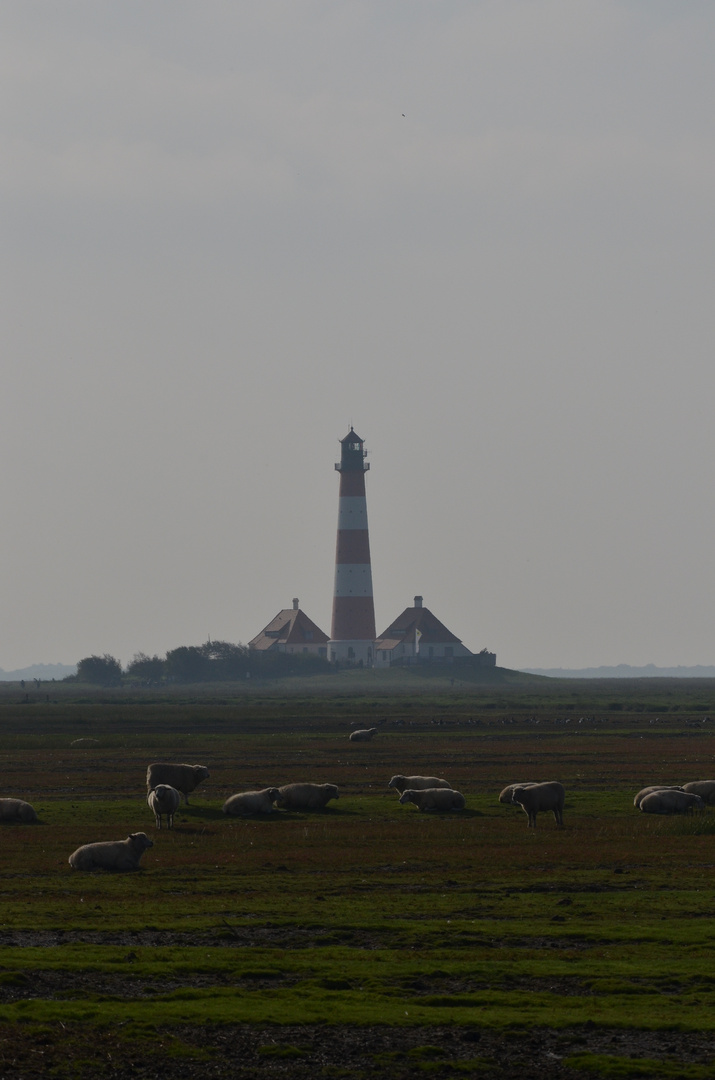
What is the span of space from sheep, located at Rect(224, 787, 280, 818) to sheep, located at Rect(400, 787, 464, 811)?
11.6 feet

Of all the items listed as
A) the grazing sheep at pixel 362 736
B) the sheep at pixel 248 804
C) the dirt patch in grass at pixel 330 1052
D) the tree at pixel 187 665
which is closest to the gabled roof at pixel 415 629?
the tree at pixel 187 665

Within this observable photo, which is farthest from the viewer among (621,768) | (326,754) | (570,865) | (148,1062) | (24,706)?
(24,706)

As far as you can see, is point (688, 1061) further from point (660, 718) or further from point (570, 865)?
point (660, 718)

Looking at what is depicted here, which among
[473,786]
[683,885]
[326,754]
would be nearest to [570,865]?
[683,885]

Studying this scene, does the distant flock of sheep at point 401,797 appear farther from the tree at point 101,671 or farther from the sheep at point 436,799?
the tree at point 101,671

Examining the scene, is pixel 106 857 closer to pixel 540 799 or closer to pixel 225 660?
pixel 540 799

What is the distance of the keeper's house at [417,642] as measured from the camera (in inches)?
7219

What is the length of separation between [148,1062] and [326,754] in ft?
133

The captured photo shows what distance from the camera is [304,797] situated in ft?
116

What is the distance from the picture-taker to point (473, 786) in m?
40.8

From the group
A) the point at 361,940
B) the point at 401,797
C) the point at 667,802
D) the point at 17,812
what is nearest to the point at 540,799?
the point at 667,802

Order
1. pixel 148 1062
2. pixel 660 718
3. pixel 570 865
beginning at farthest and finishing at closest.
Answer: pixel 660 718
pixel 570 865
pixel 148 1062

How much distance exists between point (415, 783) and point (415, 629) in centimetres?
14872

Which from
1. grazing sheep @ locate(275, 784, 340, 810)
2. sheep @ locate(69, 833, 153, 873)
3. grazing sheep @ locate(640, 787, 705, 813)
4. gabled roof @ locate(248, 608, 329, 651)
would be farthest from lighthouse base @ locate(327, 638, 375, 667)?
sheep @ locate(69, 833, 153, 873)
